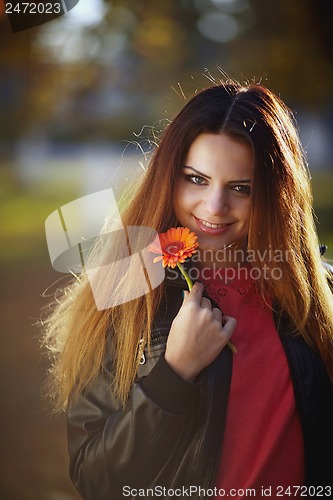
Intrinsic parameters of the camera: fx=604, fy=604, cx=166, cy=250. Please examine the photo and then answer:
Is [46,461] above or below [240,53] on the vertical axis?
A: below

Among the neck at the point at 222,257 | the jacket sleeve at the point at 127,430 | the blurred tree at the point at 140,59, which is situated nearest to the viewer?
the jacket sleeve at the point at 127,430

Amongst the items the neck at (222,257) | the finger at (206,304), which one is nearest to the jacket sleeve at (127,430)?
the finger at (206,304)

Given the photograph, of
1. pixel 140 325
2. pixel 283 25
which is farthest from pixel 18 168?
pixel 283 25

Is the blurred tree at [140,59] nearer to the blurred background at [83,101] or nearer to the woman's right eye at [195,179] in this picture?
the blurred background at [83,101]

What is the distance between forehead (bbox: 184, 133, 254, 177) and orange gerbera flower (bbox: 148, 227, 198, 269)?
0.35ft

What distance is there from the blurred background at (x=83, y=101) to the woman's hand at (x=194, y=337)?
399 mm

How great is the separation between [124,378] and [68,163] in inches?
21.9

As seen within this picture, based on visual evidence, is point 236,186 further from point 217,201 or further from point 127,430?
point 127,430

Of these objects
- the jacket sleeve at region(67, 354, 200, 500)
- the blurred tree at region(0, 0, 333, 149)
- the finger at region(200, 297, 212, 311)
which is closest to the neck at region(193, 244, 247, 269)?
the finger at region(200, 297, 212, 311)

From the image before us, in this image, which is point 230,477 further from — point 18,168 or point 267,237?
point 18,168

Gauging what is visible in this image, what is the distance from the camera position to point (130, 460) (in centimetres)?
93

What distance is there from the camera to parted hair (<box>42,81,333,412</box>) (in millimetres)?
957

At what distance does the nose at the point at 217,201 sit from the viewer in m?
0.96

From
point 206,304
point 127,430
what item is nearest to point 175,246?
point 206,304
